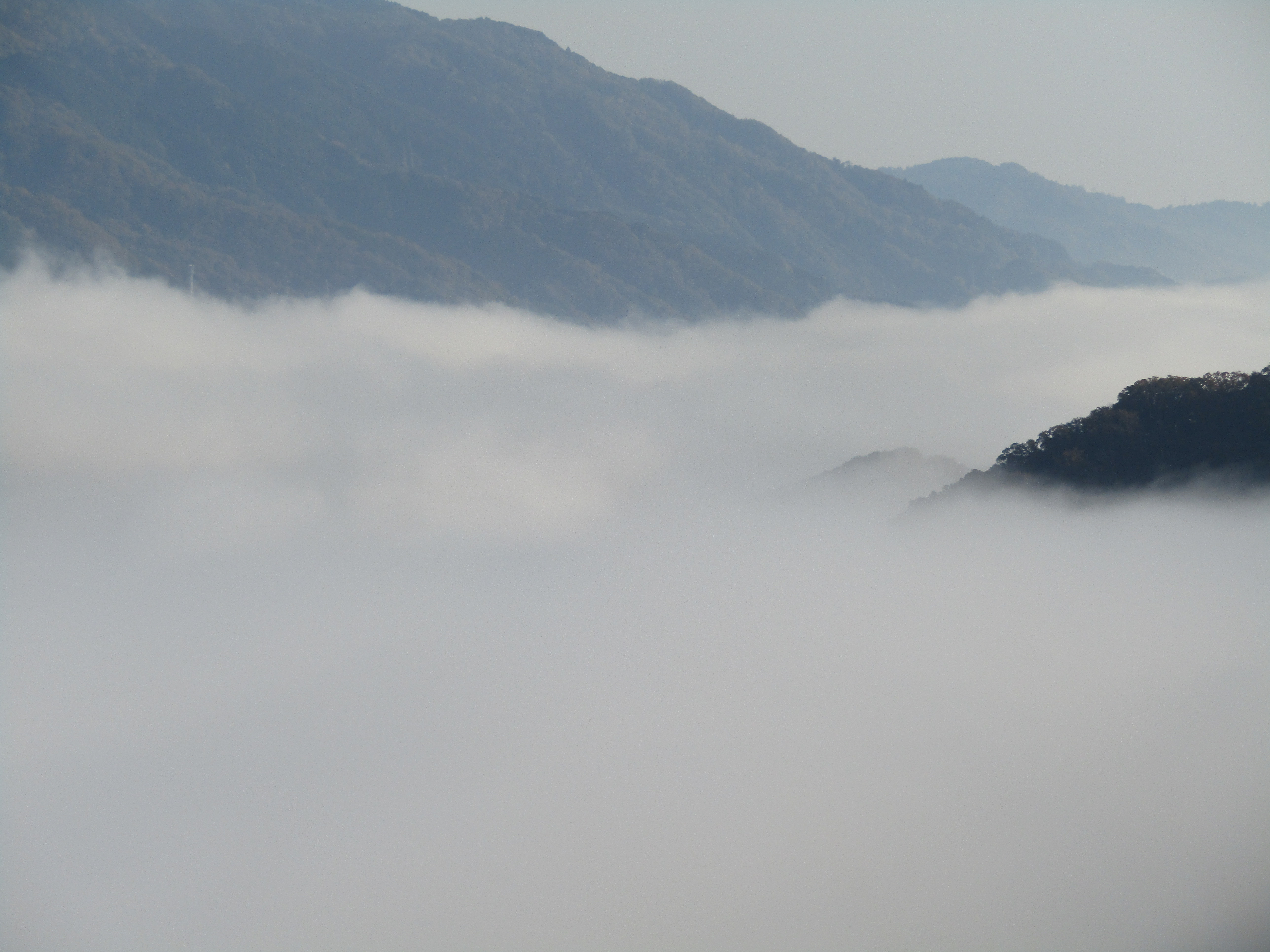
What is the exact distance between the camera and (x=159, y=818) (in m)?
72.2

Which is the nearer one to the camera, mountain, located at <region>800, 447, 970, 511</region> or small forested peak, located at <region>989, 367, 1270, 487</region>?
small forested peak, located at <region>989, 367, 1270, 487</region>

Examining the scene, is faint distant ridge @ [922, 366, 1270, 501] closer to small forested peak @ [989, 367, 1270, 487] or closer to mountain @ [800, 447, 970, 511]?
small forested peak @ [989, 367, 1270, 487]

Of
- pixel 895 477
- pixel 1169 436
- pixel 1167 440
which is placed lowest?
pixel 1167 440

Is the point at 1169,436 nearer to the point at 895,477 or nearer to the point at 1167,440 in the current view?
the point at 1167,440

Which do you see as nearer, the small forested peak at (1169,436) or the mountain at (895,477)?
the small forested peak at (1169,436)

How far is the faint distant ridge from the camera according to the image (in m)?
40.0

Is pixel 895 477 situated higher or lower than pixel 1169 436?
higher

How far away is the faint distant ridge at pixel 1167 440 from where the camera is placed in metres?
40.0

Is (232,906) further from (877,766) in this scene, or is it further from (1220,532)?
(1220,532)

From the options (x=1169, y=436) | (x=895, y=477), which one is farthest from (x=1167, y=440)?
(x=895, y=477)

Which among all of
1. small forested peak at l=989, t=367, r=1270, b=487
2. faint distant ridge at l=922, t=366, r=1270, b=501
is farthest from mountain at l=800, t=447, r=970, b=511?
small forested peak at l=989, t=367, r=1270, b=487

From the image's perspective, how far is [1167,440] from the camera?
42.3 metres

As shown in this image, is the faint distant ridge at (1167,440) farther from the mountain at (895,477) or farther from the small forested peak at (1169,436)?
the mountain at (895,477)

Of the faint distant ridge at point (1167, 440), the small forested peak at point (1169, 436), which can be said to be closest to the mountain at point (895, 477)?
the faint distant ridge at point (1167, 440)
